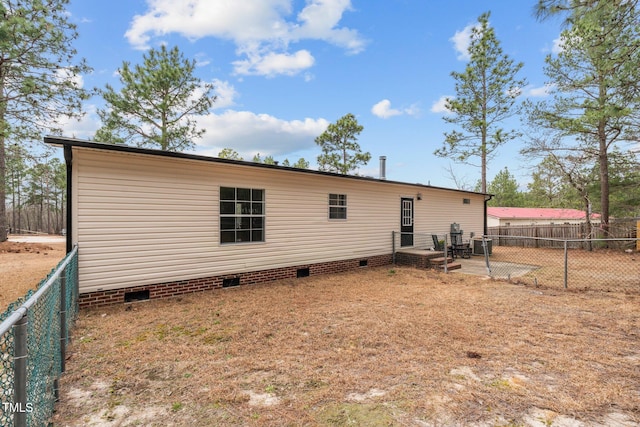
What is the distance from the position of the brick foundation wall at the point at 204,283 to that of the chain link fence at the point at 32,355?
230 cm

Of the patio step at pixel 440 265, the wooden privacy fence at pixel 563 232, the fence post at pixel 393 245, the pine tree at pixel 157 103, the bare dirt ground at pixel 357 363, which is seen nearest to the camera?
the bare dirt ground at pixel 357 363

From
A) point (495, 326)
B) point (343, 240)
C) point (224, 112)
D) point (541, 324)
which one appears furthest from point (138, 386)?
point (224, 112)

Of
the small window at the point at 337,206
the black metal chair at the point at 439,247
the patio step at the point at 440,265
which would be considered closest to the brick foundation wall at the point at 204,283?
the small window at the point at 337,206

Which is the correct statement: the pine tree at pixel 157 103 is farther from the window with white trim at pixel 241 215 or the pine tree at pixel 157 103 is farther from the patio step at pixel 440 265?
the patio step at pixel 440 265

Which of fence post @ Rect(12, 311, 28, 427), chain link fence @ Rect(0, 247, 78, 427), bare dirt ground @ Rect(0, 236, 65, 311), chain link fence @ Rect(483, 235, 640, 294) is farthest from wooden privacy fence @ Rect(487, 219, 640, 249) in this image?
bare dirt ground @ Rect(0, 236, 65, 311)

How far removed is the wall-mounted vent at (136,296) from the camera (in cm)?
549

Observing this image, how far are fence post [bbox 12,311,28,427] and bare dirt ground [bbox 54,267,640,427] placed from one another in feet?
3.54

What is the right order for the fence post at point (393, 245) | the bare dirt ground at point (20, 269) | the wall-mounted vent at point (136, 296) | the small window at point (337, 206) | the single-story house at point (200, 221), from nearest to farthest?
1. the single-story house at point (200, 221)
2. the wall-mounted vent at point (136, 296)
3. the bare dirt ground at point (20, 269)
4. the small window at point (337, 206)
5. the fence post at point (393, 245)

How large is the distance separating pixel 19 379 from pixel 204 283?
5.02 metres

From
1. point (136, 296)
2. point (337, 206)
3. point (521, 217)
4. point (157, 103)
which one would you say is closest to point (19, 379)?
point (136, 296)

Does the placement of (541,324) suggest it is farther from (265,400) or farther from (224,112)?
(224,112)

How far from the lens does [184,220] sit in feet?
19.6

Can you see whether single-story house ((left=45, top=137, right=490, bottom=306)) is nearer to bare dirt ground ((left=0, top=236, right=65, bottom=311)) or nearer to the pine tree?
bare dirt ground ((left=0, top=236, right=65, bottom=311))

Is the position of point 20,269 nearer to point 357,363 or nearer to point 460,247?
point 357,363
